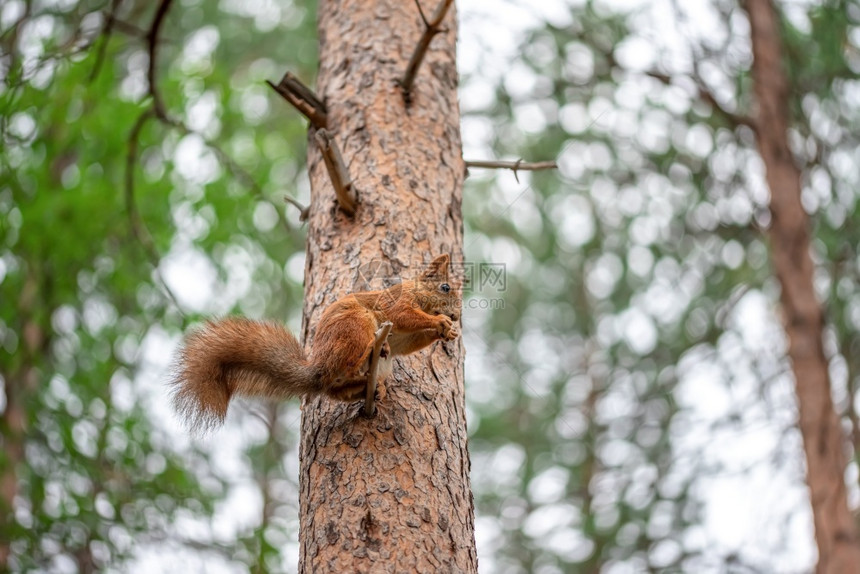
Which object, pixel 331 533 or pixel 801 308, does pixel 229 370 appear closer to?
pixel 331 533

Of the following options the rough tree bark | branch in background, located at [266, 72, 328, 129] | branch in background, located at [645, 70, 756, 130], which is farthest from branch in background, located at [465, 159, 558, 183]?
the rough tree bark

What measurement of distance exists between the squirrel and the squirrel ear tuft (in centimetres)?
20

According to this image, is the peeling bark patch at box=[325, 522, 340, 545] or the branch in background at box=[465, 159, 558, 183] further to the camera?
the branch in background at box=[465, 159, 558, 183]

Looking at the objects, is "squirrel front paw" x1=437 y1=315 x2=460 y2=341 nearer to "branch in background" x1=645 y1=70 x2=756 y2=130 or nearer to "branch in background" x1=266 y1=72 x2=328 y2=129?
"branch in background" x1=266 y1=72 x2=328 y2=129

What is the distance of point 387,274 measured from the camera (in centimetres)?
260

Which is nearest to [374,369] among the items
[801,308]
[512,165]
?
[512,165]

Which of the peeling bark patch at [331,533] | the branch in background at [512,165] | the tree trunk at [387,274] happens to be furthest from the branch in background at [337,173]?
the peeling bark patch at [331,533]

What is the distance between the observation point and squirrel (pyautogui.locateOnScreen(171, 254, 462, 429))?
7.39 feet

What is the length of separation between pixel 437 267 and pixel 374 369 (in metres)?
0.56

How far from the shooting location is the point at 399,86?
9.78ft

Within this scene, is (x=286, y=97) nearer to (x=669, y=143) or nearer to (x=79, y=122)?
(x=79, y=122)

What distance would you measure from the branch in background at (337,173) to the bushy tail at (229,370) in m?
0.49

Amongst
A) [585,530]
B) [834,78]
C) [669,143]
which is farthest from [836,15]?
[585,530]

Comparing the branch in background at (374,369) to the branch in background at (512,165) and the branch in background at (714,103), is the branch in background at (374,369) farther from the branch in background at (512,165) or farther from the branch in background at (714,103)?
the branch in background at (714,103)
